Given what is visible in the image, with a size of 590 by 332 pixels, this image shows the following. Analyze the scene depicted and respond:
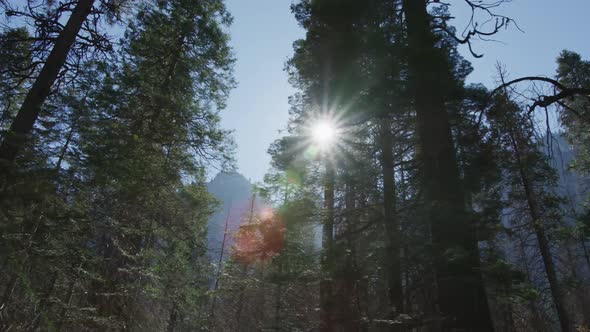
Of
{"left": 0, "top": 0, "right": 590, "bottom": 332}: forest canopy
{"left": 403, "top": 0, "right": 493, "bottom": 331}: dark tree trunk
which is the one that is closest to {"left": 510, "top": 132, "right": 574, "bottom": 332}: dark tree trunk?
{"left": 0, "top": 0, "right": 590, "bottom": 332}: forest canopy

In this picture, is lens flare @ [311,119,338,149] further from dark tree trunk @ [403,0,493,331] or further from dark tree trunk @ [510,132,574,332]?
dark tree trunk @ [510,132,574,332]

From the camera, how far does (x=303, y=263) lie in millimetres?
5906

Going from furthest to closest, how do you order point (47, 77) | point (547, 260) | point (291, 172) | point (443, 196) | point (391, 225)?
1. point (547, 260)
2. point (291, 172)
3. point (47, 77)
4. point (391, 225)
5. point (443, 196)

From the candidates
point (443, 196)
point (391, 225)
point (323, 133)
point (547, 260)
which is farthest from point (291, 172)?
point (547, 260)

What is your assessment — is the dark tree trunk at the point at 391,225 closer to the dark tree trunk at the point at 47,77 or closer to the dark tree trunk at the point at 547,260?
the dark tree trunk at the point at 547,260

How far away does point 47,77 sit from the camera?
25.7 feet

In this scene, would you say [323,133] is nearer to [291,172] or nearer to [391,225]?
[291,172]

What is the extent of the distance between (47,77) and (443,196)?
28.7 feet

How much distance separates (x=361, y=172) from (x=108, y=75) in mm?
7162

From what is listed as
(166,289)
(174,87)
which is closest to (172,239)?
(166,289)

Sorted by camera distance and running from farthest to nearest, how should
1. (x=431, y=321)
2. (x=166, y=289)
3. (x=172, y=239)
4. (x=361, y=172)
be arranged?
(x=172, y=239) < (x=166, y=289) < (x=361, y=172) < (x=431, y=321)

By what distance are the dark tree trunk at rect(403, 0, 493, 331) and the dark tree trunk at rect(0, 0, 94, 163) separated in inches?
281

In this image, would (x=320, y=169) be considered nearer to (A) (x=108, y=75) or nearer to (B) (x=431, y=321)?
(A) (x=108, y=75)

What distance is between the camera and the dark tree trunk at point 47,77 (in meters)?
7.18
